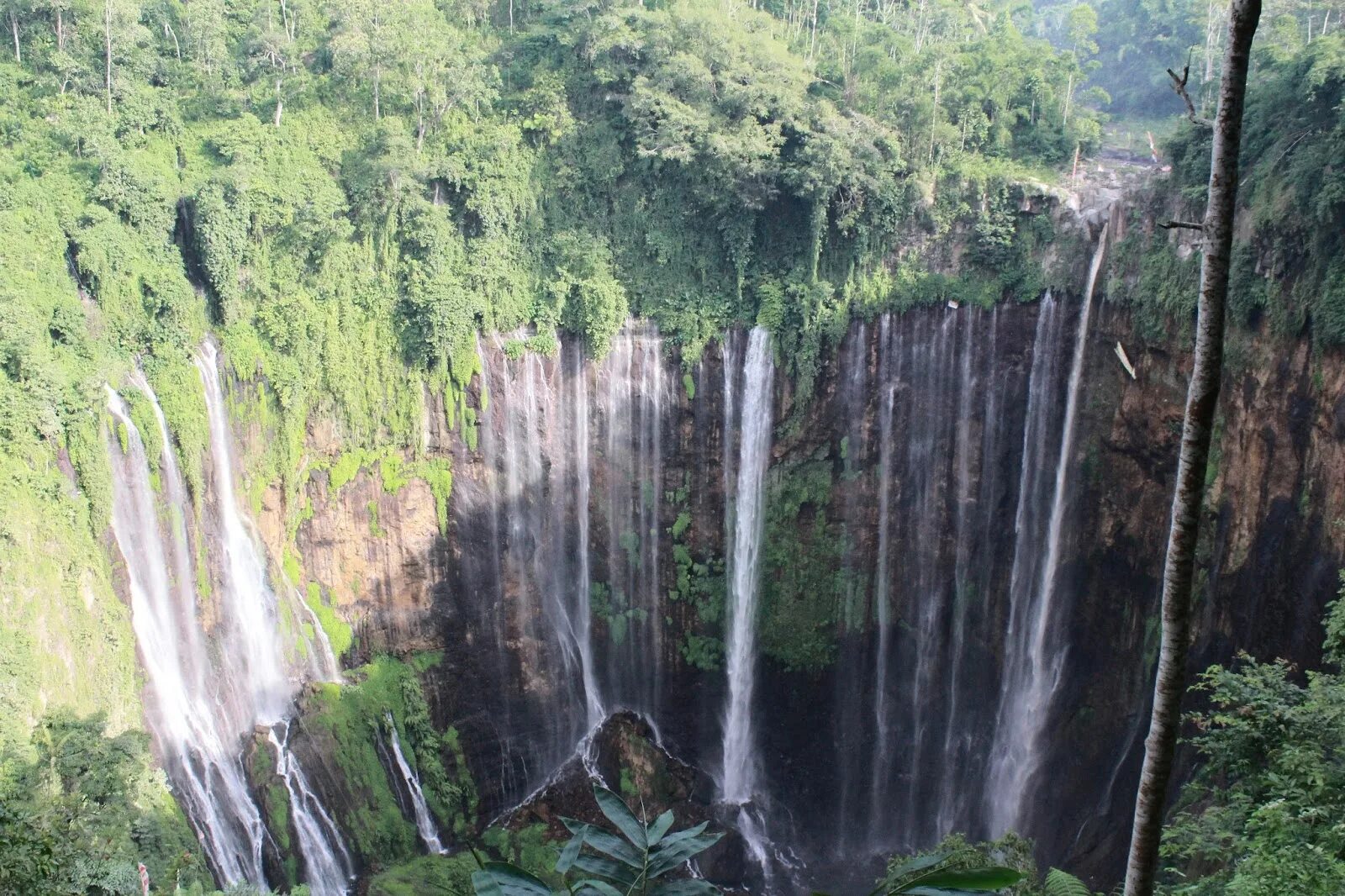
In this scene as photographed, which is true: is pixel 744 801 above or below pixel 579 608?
below

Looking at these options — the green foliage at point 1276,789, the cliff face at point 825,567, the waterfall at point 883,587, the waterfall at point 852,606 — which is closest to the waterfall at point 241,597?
the cliff face at point 825,567

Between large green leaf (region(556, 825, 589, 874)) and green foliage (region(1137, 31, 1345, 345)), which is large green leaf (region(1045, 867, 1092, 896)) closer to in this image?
large green leaf (region(556, 825, 589, 874))

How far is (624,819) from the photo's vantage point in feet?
8.59

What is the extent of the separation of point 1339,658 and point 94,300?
54.5 ft

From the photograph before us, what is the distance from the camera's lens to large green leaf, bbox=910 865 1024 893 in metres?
2.38

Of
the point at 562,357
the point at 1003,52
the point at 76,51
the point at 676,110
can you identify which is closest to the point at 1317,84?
the point at 1003,52

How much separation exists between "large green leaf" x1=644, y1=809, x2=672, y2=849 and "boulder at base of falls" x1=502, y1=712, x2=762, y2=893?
646 inches

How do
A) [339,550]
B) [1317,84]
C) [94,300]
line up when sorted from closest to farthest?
[1317,84] → [94,300] → [339,550]

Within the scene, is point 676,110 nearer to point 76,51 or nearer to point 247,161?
point 247,161

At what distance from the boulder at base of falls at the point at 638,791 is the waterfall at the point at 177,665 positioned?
187 inches

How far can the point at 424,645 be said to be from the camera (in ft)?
61.2

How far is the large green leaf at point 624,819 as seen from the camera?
2.59 metres

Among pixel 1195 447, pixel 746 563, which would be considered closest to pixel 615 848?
pixel 1195 447

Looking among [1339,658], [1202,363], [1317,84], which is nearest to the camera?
[1202,363]
